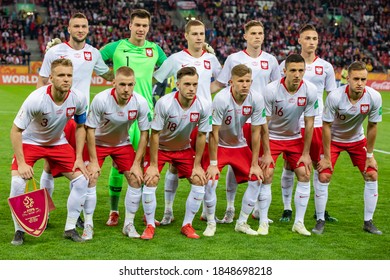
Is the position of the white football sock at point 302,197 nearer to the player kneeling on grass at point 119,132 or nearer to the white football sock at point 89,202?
the player kneeling on grass at point 119,132

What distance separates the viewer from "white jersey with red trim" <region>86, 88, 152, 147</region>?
7520 mm

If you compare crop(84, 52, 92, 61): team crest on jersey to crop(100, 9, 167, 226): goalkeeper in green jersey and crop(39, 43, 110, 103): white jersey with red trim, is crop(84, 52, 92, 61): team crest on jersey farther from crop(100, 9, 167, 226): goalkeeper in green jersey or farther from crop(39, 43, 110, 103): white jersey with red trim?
crop(100, 9, 167, 226): goalkeeper in green jersey

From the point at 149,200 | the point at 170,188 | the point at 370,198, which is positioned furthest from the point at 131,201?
the point at 370,198

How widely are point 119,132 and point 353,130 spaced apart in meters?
2.80

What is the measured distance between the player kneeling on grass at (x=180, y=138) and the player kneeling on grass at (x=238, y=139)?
147 millimetres

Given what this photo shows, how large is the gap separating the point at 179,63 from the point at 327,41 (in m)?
37.2

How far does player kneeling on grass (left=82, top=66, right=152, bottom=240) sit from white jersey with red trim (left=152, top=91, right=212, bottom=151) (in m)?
0.17


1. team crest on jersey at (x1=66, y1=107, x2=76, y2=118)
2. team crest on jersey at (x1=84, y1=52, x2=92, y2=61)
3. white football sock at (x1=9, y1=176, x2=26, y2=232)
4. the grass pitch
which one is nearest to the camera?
the grass pitch

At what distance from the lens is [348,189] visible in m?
10.9

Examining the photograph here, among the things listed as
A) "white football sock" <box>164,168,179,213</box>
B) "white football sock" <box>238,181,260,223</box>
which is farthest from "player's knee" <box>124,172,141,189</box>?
"white football sock" <box>238,181,260,223</box>

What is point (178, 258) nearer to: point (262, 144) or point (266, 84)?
point (262, 144)

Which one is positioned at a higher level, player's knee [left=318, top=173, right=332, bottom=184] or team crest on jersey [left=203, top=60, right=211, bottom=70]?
team crest on jersey [left=203, top=60, right=211, bottom=70]

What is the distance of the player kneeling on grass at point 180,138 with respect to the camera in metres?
7.55

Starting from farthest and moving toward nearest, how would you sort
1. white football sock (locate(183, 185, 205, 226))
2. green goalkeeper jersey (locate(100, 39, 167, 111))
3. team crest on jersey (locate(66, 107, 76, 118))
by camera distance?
green goalkeeper jersey (locate(100, 39, 167, 111))
white football sock (locate(183, 185, 205, 226))
team crest on jersey (locate(66, 107, 76, 118))
